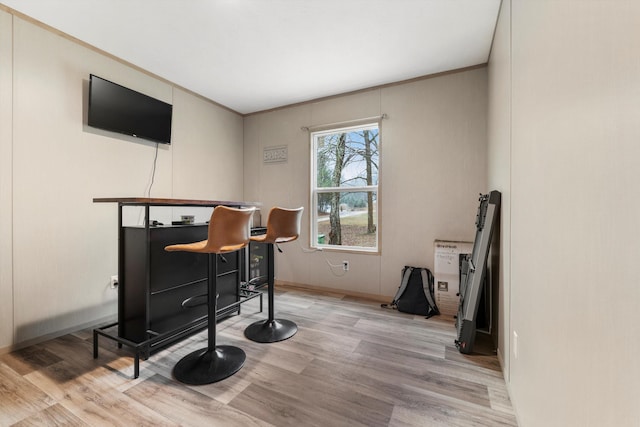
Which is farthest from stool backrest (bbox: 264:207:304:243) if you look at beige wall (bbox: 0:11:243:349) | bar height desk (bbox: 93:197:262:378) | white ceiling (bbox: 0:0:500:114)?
beige wall (bbox: 0:11:243:349)

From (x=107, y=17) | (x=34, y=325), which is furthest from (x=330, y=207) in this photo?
(x=34, y=325)

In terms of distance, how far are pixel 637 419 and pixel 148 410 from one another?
1960 millimetres

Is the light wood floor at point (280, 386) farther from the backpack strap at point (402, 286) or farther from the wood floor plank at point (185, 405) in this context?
the backpack strap at point (402, 286)

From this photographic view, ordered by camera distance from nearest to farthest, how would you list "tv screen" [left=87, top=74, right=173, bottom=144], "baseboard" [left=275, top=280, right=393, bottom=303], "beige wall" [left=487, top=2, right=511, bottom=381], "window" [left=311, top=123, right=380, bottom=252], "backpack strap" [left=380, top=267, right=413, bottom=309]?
"beige wall" [left=487, top=2, right=511, bottom=381], "tv screen" [left=87, top=74, right=173, bottom=144], "backpack strap" [left=380, top=267, right=413, bottom=309], "baseboard" [left=275, top=280, right=393, bottom=303], "window" [left=311, top=123, right=380, bottom=252]

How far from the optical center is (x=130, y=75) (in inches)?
111

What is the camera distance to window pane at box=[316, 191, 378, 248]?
344 centimetres

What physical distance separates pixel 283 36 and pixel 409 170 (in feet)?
6.37

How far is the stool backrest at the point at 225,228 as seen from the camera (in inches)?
64.7

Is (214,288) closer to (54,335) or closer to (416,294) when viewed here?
(54,335)

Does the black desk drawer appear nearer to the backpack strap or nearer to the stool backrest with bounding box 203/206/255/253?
→ the stool backrest with bounding box 203/206/255/253

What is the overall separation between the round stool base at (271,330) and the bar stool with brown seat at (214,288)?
11.8 inches

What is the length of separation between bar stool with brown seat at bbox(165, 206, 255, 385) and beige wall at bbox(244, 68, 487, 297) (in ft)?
6.21

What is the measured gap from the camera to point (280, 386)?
1.65 meters

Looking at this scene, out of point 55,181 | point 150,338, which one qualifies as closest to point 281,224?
point 150,338
